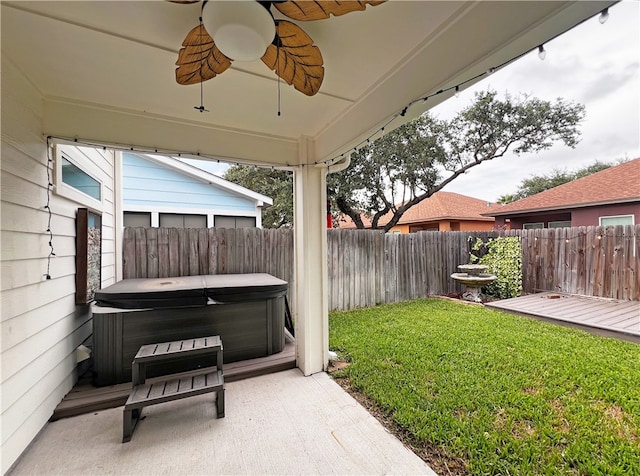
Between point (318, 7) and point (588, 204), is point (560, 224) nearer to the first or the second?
point (588, 204)

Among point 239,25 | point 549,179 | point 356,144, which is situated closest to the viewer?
point 239,25

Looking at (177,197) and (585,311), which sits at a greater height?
(177,197)

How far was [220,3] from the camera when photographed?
1.01 metres

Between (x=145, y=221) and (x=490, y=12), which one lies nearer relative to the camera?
(x=490, y=12)

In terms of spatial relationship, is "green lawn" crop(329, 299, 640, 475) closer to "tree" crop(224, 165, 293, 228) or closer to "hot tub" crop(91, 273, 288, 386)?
"hot tub" crop(91, 273, 288, 386)

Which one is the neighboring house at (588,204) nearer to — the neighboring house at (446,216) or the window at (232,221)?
the neighboring house at (446,216)

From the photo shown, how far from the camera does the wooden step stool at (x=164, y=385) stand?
191cm

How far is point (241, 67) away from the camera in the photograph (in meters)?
1.70

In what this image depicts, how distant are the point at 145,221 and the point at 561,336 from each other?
690cm

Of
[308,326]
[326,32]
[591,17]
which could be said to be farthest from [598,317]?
[326,32]

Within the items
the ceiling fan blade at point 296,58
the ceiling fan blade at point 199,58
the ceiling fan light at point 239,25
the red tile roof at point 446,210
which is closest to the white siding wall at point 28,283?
the ceiling fan blade at point 199,58

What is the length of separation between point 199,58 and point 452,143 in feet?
27.7

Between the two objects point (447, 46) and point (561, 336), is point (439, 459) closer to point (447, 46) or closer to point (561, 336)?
point (447, 46)

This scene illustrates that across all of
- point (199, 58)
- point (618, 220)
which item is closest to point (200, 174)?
point (199, 58)
